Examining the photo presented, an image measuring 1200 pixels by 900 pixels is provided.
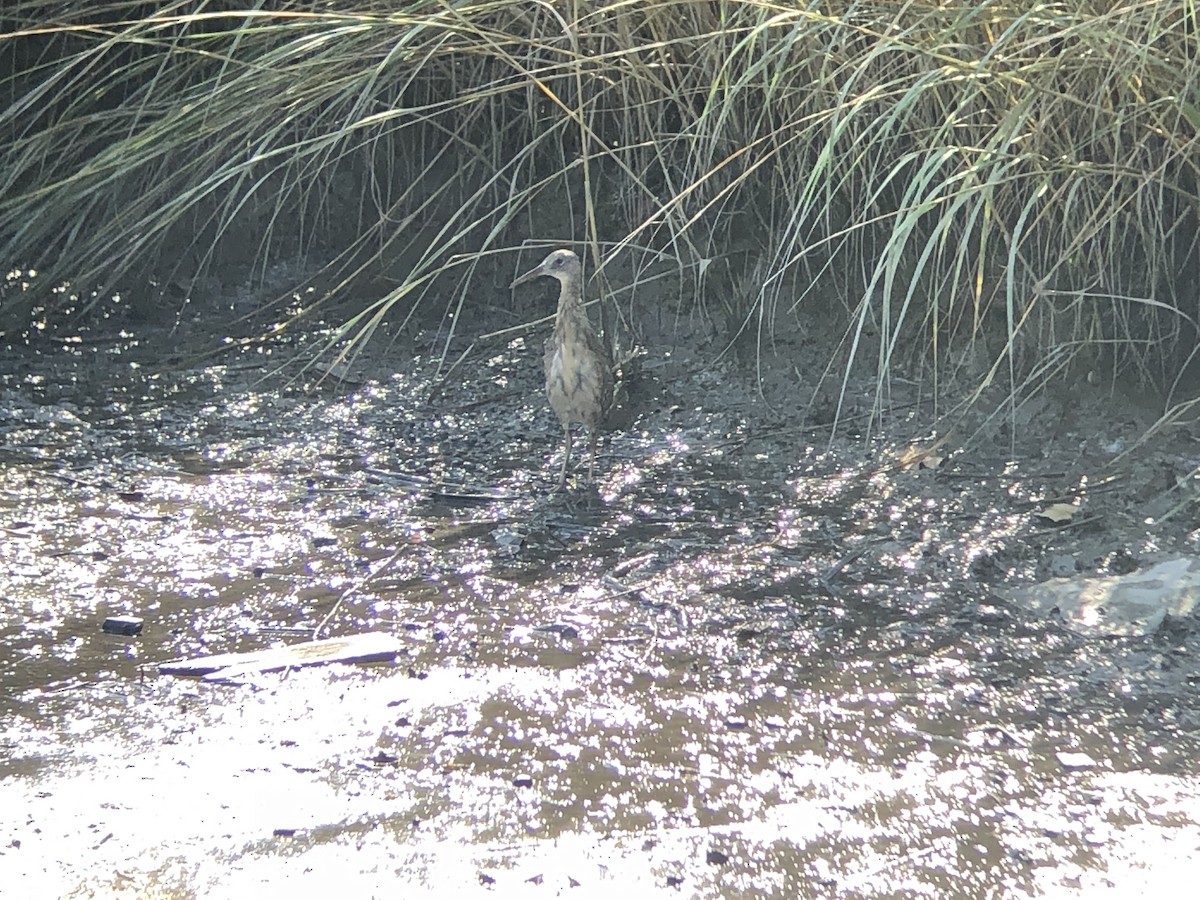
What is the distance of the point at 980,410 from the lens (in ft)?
13.0

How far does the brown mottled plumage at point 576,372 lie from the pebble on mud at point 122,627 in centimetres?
130

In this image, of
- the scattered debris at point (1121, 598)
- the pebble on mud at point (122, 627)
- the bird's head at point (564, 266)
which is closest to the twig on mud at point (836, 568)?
the scattered debris at point (1121, 598)

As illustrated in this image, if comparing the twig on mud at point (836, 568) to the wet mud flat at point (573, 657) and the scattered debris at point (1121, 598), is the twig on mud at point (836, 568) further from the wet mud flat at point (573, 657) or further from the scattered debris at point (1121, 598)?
the scattered debris at point (1121, 598)

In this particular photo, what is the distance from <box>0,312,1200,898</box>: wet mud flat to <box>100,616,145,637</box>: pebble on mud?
0.02 m

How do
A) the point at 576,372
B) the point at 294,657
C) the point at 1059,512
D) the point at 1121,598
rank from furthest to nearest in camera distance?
the point at 576,372, the point at 1059,512, the point at 1121,598, the point at 294,657

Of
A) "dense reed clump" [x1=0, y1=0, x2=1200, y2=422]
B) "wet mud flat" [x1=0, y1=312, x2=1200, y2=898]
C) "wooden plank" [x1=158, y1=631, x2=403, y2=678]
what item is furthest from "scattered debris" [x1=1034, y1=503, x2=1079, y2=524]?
"wooden plank" [x1=158, y1=631, x2=403, y2=678]

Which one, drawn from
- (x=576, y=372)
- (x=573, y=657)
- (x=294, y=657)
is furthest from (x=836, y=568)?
(x=294, y=657)

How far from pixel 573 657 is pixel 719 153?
6.49 feet

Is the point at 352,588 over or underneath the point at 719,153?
underneath

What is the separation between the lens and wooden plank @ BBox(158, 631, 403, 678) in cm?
274

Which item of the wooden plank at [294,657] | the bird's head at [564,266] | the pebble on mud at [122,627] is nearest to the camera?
the wooden plank at [294,657]

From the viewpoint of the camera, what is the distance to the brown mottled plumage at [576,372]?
3.95 meters

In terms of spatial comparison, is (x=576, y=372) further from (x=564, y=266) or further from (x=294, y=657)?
(x=294, y=657)

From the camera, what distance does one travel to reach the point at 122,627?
289cm
